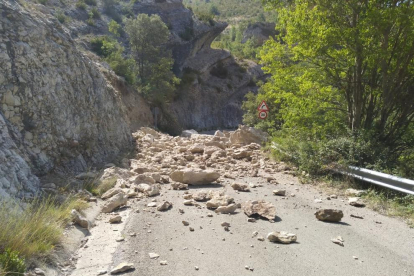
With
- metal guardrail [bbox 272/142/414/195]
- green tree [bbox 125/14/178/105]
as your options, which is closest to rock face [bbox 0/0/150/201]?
metal guardrail [bbox 272/142/414/195]

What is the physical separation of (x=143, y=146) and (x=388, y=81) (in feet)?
35.1

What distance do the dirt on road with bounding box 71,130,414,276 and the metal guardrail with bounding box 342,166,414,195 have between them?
76 centimetres

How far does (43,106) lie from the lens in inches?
387


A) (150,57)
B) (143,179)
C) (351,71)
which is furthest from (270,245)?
(150,57)

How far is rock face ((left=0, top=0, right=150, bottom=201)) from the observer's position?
24.6ft

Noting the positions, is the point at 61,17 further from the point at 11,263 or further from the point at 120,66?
the point at 11,263

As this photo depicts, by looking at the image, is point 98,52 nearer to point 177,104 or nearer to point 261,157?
point 177,104

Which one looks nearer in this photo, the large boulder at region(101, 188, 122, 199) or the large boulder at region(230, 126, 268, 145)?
the large boulder at region(101, 188, 122, 199)

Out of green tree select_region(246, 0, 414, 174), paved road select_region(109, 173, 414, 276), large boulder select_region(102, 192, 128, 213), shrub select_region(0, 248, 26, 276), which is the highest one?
green tree select_region(246, 0, 414, 174)

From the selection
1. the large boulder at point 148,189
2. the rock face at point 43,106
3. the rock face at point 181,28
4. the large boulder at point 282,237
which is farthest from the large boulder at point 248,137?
the rock face at point 181,28

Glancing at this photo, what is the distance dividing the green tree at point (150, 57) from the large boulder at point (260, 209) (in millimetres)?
28304

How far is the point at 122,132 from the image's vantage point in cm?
1588

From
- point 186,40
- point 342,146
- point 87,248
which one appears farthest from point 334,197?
point 186,40

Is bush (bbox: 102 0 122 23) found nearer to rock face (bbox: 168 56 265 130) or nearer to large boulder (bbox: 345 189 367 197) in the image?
rock face (bbox: 168 56 265 130)
